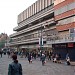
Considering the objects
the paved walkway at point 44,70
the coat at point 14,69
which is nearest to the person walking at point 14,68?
the coat at point 14,69

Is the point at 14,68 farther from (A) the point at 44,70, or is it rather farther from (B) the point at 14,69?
(A) the point at 44,70

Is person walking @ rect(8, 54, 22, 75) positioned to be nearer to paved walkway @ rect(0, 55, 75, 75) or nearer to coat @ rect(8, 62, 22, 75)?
coat @ rect(8, 62, 22, 75)

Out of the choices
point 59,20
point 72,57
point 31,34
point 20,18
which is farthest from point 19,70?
point 20,18

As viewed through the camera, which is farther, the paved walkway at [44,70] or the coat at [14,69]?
the paved walkway at [44,70]

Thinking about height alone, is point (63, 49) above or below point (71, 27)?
below

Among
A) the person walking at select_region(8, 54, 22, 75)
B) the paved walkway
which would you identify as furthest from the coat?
the paved walkway

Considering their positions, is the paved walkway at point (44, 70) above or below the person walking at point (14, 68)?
below

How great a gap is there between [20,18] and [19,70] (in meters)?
130

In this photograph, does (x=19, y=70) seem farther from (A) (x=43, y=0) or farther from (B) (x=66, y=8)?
(A) (x=43, y=0)

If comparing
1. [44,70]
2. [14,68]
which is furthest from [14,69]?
[44,70]

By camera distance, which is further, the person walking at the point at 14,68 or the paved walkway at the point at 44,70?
the paved walkway at the point at 44,70

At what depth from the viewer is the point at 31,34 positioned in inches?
4328

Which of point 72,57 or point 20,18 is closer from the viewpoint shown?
point 72,57

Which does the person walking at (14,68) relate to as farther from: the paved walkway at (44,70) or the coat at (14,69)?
the paved walkway at (44,70)
